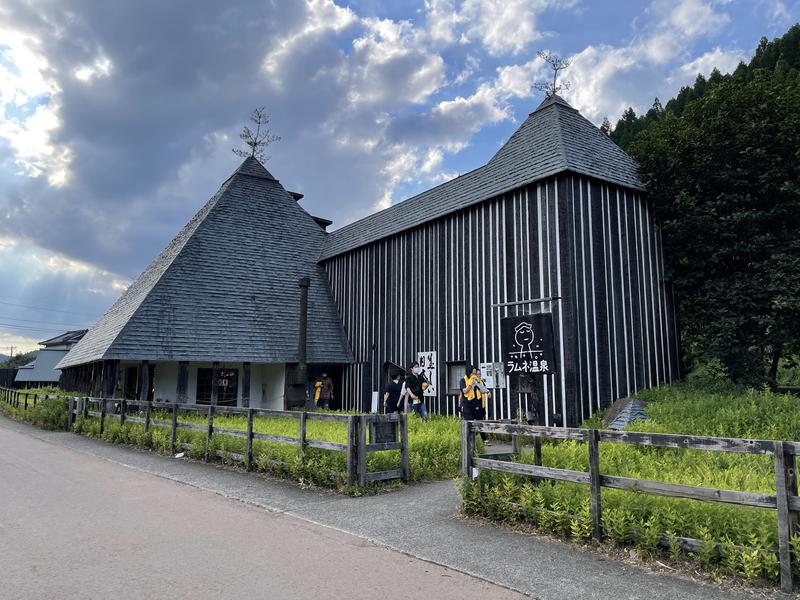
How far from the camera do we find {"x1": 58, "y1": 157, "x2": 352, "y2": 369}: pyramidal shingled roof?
1927 centimetres

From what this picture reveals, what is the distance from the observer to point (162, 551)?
5.38 meters

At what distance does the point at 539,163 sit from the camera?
14953 millimetres

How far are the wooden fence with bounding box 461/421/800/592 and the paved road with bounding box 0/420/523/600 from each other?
1.59 m

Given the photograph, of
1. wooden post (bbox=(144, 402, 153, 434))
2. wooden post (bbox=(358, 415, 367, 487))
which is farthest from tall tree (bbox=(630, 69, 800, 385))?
wooden post (bbox=(144, 402, 153, 434))

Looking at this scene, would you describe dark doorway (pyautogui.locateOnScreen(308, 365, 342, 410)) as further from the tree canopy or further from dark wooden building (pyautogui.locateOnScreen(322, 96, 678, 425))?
the tree canopy

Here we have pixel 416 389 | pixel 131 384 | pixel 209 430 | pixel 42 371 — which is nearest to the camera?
pixel 209 430

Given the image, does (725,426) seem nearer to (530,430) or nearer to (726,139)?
(530,430)

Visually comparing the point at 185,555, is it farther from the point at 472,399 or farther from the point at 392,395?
the point at 392,395

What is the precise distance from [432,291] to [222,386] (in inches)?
363

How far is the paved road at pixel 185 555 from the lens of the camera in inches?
174

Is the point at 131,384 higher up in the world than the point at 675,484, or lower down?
higher up

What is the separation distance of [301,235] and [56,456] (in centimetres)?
1524

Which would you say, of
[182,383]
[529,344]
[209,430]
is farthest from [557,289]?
[182,383]

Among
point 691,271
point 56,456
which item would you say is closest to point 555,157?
point 691,271
